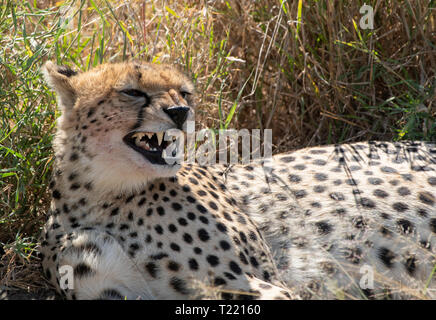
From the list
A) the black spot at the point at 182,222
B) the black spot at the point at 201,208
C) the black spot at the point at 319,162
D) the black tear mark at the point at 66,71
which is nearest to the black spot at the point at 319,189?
the black spot at the point at 319,162

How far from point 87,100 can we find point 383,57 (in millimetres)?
1725

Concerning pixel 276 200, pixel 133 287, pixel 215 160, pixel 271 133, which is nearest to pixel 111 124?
pixel 133 287

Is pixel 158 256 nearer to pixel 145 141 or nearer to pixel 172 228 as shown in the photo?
pixel 172 228

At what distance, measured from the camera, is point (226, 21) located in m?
3.63

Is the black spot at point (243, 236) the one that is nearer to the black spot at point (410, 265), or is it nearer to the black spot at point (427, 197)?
the black spot at point (410, 265)

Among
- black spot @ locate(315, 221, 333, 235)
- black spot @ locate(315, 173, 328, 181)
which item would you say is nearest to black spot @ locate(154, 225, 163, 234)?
black spot @ locate(315, 221, 333, 235)

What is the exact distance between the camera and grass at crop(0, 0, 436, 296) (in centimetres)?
298

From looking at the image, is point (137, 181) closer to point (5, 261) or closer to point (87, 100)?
point (87, 100)

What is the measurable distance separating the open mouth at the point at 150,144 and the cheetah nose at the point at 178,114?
0.09 meters

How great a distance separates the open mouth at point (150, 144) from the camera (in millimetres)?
2201

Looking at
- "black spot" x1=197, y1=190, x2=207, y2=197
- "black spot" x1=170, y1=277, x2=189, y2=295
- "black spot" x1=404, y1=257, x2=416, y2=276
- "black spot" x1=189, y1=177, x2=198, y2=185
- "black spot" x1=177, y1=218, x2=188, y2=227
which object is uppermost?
"black spot" x1=189, y1=177, x2=198, y2=185

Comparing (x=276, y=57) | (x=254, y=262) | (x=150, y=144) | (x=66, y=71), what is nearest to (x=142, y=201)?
(x=150, y=144)

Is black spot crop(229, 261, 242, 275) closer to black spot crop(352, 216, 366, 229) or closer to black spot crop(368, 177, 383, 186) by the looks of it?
black spot crop(352, 216, 366, 229)

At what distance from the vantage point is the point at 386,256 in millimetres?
2307
